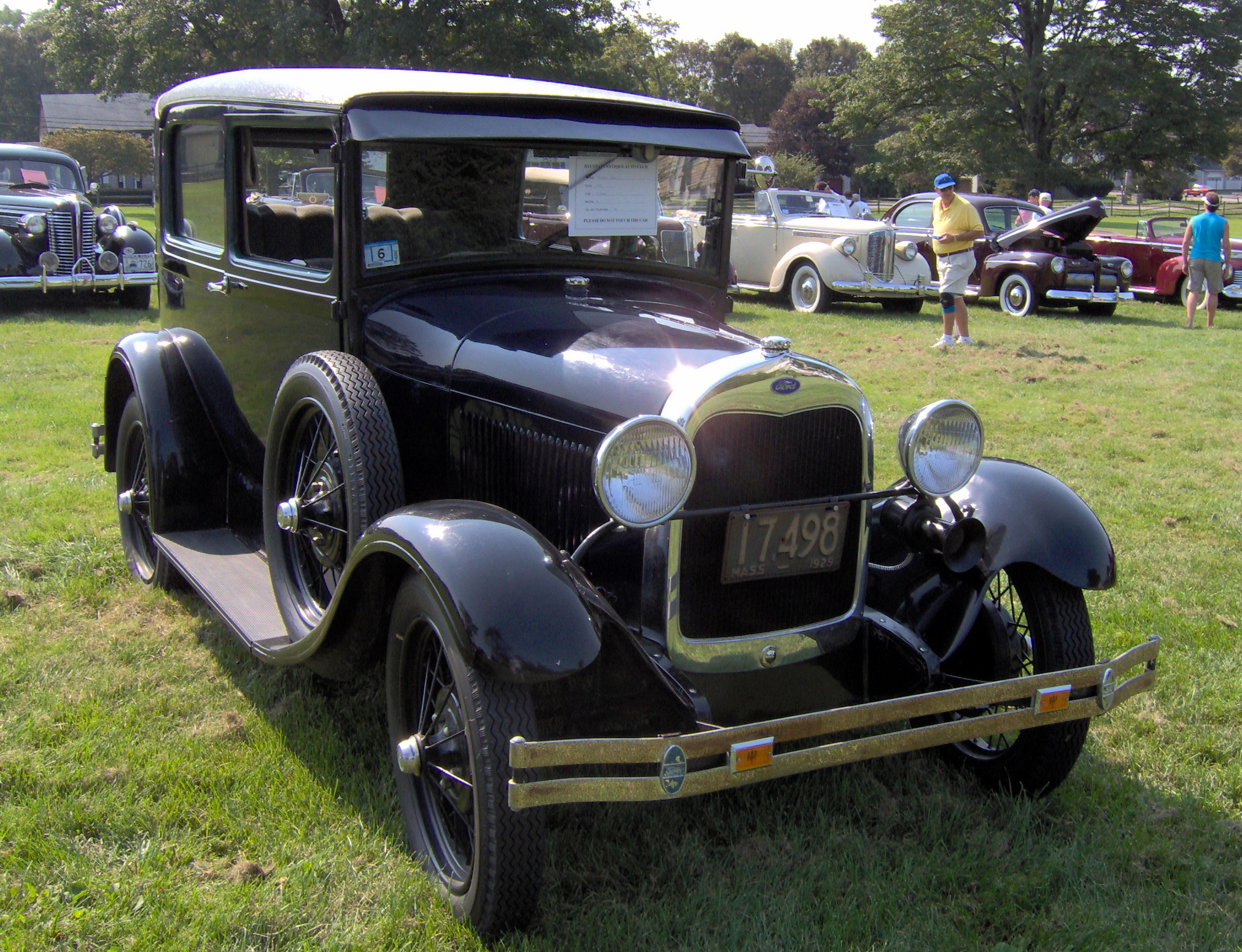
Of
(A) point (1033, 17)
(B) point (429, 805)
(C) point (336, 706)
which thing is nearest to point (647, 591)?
(B) point (429, 805)

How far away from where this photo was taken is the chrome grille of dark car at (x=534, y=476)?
2.59 meters

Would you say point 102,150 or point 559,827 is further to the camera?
point 102,150

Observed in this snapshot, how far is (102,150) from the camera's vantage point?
3666 centimetres

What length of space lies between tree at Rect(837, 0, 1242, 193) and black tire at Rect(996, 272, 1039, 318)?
19493 mm

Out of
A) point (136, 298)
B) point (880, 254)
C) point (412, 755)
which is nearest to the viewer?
point (412, 755)

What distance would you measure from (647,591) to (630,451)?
439mm

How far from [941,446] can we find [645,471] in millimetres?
888

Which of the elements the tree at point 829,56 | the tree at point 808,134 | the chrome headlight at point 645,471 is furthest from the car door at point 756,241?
the tree at point 829,56

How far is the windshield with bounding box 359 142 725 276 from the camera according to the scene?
3.06 metres

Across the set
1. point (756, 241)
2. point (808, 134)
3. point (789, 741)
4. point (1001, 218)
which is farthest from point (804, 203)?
point (808, 134)

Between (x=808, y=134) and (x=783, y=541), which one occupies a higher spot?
(x=808, y=134)

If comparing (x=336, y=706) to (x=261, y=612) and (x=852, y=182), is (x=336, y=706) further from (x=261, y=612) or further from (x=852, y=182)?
(x=852, y=182)

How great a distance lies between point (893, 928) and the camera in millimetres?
2238

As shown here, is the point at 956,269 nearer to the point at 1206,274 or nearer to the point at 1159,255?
the point at 1206,274
